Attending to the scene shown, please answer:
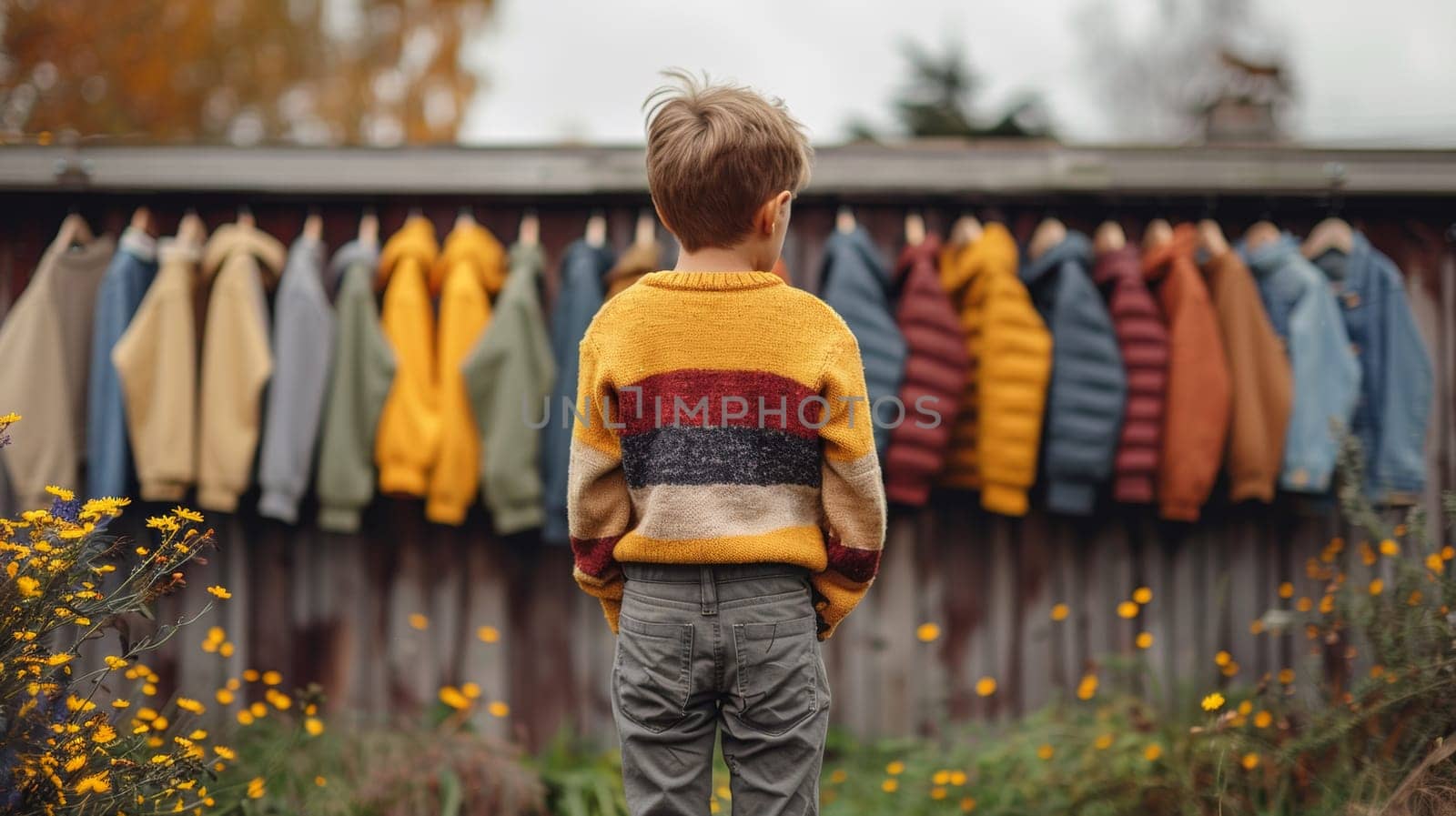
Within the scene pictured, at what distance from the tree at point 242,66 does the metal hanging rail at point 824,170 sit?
7.49 meters

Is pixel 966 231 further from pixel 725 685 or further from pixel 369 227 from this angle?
pixel 725 685

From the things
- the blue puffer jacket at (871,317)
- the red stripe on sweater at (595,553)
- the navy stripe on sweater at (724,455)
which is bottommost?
the red stripe on sweater at (595,553)

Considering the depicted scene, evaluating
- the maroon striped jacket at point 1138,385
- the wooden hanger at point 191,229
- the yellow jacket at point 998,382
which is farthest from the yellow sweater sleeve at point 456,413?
the maroon striped jacket at point 1138,385

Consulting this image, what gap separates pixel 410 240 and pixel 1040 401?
7.07ft

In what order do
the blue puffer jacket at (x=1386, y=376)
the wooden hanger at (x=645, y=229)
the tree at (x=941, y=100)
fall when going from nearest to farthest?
the blue puffer jacket at (x=1386, y=376) → the wooden hanger at (x=645, y=229) → the tree at (x=941, y=100)

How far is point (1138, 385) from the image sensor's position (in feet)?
11.0

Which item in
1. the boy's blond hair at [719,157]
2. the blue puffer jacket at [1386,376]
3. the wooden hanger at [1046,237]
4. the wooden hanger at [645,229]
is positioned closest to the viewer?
the boy's blond hair at [719,157]

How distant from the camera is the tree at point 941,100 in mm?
10070

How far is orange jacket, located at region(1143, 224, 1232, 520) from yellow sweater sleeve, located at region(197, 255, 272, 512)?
293 cm

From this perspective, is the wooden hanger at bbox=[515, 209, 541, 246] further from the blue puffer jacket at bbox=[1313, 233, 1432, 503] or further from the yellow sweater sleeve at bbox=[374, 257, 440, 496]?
the blue puffer jacket at bbox=[1313, 233, 1432, 503]

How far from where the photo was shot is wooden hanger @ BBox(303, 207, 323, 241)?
3547mm

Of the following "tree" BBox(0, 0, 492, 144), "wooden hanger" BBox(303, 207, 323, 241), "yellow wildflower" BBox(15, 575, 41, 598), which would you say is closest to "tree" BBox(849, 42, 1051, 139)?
"tree" BBox(0, 0, 492, 144)

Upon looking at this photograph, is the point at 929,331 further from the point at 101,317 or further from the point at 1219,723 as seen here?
the point at 101,317

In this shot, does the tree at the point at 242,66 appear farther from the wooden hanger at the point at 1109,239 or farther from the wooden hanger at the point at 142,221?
the wooden hanger at the point at 1109,239
